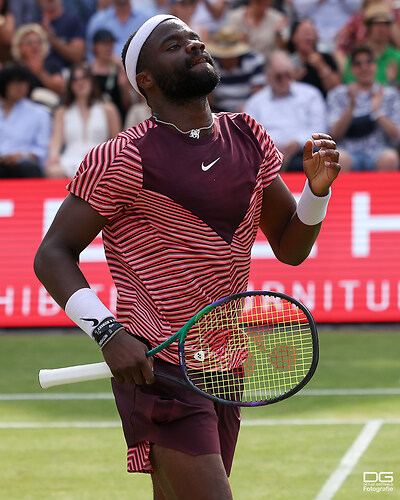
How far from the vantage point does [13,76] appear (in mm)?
12336

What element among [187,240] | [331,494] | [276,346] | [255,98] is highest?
[255,98]

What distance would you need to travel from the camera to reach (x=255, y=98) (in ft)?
39.2

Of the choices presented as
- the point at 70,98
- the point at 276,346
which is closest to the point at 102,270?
the point at 70,98

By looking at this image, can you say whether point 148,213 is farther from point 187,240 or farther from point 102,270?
point 102,270

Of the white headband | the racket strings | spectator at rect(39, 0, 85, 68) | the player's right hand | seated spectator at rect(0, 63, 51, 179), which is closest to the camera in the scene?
the player's right hand

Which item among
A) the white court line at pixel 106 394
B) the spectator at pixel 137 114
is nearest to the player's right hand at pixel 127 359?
the white court line at pixel 106 394

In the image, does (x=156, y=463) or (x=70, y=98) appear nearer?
(x=156, y=463)

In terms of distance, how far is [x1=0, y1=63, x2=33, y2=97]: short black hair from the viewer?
12336 mm

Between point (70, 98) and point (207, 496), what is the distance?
9249 millimetres

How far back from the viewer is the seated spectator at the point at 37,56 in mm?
13320

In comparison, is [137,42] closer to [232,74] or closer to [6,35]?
[232,74]

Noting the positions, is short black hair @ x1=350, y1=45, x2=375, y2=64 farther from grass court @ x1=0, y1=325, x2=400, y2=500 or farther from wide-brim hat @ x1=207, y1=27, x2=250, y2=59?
grass court @ x1=0, y1=325, x2=400, y2=500

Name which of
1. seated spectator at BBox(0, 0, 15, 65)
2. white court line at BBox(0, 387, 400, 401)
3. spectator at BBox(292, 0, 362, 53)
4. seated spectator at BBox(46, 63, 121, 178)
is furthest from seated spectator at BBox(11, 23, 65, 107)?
white court line at BBox(0, 387, 400, 401)

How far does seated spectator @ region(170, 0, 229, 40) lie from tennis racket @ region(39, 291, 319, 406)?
10.4 metres
